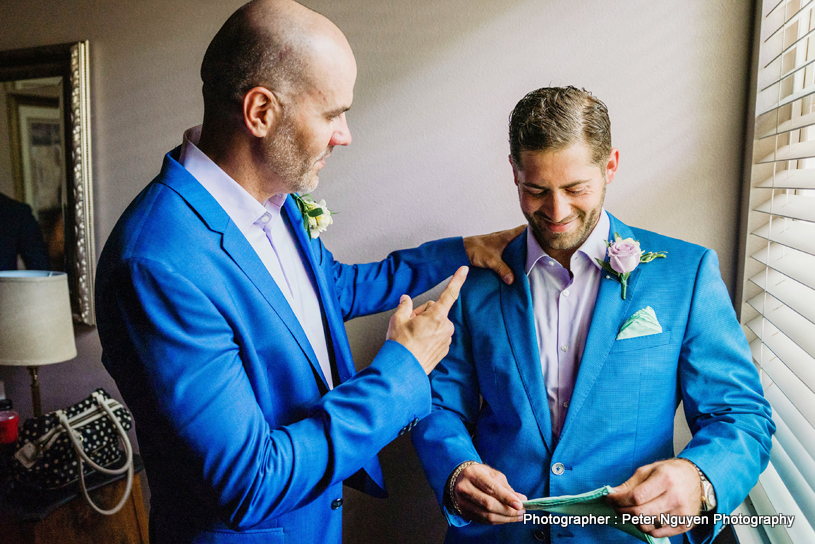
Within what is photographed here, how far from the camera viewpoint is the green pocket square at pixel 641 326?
1.27 metres

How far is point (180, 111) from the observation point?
2.20 metres

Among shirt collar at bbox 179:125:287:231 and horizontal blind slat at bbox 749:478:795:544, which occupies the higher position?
shirt collar at bbox 179:125:287:231

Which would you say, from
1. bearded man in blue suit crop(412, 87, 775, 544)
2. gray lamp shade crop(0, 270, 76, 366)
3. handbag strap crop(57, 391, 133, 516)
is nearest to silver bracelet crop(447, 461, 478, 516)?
bearded man in blue suit crop(412, 87, 775, 544)

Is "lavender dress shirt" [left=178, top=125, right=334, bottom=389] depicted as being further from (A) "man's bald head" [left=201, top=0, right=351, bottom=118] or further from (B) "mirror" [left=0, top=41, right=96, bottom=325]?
(B) "mirror" [left=0, top=41, right=96, bottom=325]

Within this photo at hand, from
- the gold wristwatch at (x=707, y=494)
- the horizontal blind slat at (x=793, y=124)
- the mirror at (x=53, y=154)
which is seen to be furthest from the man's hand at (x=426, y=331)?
the mirror at (x=53, y=154)

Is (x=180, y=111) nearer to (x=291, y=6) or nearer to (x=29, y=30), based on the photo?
(x=29, y=30)

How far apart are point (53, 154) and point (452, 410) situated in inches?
83.4

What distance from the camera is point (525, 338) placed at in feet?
4.51

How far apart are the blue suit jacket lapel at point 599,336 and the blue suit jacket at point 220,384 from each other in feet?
1.18

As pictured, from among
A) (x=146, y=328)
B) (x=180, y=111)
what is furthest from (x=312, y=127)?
(x=180, y=111)

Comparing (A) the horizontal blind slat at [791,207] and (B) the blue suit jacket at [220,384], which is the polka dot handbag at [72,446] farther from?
(A) the horizontal blind slat at [791,207]

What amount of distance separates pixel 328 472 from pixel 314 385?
0.22m

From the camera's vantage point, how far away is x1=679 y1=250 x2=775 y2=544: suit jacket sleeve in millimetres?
1144

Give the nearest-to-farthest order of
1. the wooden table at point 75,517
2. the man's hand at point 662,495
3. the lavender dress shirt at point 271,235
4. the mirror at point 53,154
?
1. the man's hand at point 662,495
2. the lavender dress shirt at point 271,235
3. the wooden table at point 75,517
4. the mirror at point 53,154
